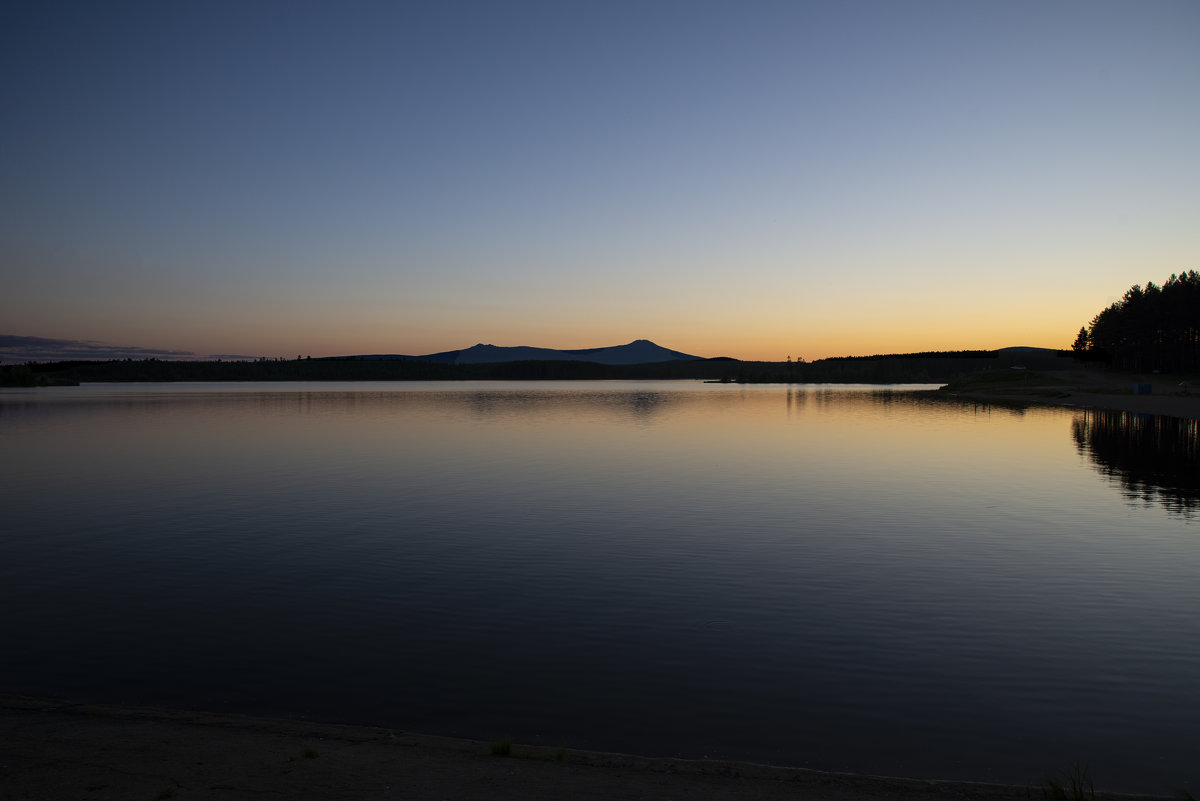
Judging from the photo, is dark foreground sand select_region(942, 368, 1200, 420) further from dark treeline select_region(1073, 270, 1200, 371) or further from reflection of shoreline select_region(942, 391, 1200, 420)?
dark treeline select_region(1073, 270, 1200, 371)

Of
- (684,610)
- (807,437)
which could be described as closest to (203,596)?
(684,610)

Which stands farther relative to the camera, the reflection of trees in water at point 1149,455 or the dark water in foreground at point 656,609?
the reflection of trees in water at point 1149,455

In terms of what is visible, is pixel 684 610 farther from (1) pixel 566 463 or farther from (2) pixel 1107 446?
(2) pixel 1107 446

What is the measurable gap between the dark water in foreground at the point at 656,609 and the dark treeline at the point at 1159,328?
358 ft

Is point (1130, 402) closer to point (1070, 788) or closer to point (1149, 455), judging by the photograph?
point (1149, 455)

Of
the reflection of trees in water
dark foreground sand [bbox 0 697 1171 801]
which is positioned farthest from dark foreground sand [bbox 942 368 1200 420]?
dark foreground sand [bbox 0 697 1171 801]

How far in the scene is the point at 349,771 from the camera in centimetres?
730

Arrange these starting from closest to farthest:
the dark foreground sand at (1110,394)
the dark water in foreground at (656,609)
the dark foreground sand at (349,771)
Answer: the dark foreground sand at (349,771), the dark water in foreground at (656,609), the dark foreground sand at (1110,394)

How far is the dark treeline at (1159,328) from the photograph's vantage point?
380ft

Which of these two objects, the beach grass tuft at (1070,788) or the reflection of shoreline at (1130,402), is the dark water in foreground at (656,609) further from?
the reflection of shoreline at (1130,402)

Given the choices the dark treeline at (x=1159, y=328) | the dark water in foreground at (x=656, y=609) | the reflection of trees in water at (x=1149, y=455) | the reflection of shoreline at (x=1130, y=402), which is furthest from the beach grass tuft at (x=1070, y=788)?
the dark treeline at (x=1159, y=328)

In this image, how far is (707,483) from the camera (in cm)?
3012

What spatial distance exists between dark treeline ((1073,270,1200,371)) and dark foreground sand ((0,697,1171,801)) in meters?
138

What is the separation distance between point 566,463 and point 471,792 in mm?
29844
